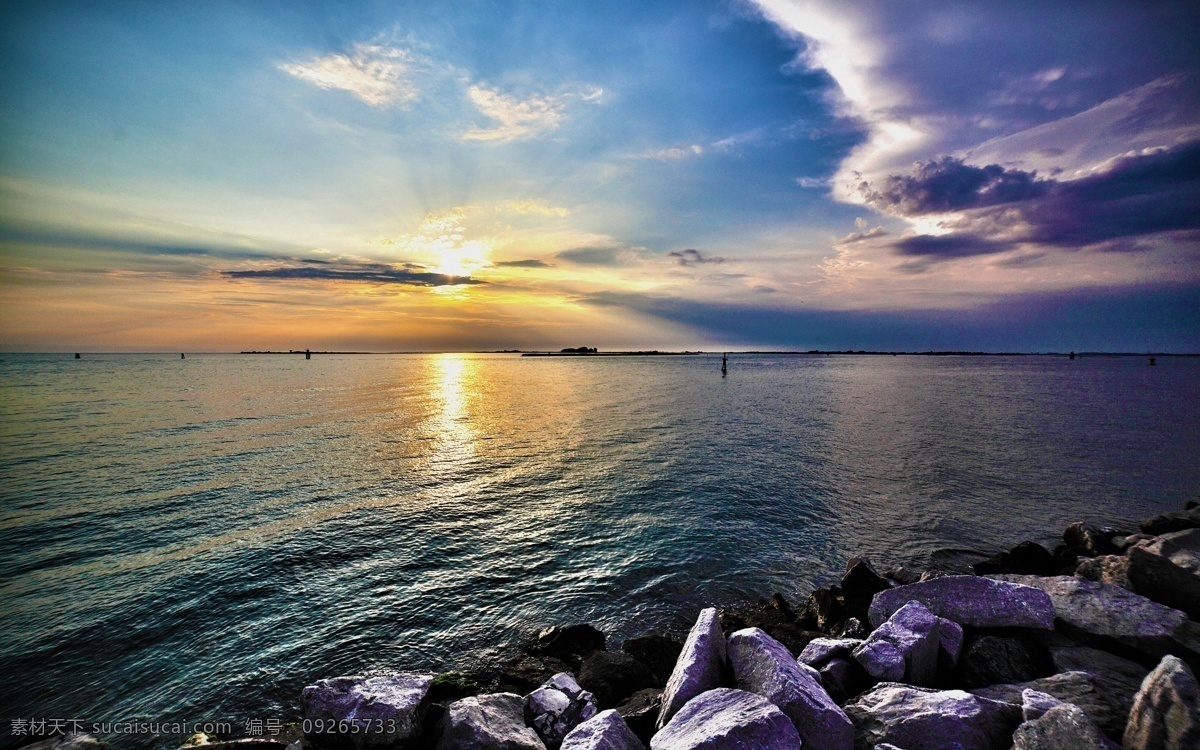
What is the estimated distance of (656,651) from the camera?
10.6 meters

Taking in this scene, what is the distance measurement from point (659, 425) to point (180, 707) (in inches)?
1510

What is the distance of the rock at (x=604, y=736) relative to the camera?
5.92 meters

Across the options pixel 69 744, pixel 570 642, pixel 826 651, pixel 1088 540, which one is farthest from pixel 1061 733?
pixel 1088 540

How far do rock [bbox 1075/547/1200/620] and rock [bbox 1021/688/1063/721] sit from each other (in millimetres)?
6710

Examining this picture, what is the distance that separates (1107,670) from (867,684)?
4009 mm

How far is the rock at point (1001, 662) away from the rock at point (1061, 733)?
263 cm

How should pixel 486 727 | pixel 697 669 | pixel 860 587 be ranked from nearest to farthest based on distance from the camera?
1. pixel 486 727
2. pixel 697 669
3. pixel 860 587

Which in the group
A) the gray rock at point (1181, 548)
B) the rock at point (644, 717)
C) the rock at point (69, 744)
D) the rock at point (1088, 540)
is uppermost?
the gray rock at point (1181, 548)

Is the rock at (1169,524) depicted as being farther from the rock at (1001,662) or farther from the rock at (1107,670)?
the rock at (1001,662)

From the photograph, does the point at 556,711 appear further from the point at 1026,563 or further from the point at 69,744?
the point at 1026,563

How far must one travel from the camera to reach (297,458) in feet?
96.2

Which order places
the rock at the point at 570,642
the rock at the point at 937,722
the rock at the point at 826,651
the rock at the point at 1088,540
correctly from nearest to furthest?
the rock at the point at 937,722
the rock at the point at 826,651
the rock at the point at 570,642
the rock at the point at 1088,540

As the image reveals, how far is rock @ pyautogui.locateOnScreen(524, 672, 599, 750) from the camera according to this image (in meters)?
7.24

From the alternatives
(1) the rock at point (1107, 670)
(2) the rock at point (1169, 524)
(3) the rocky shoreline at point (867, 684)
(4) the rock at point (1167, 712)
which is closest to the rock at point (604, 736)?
(3) the rocky shoreline at point (867, 684)
